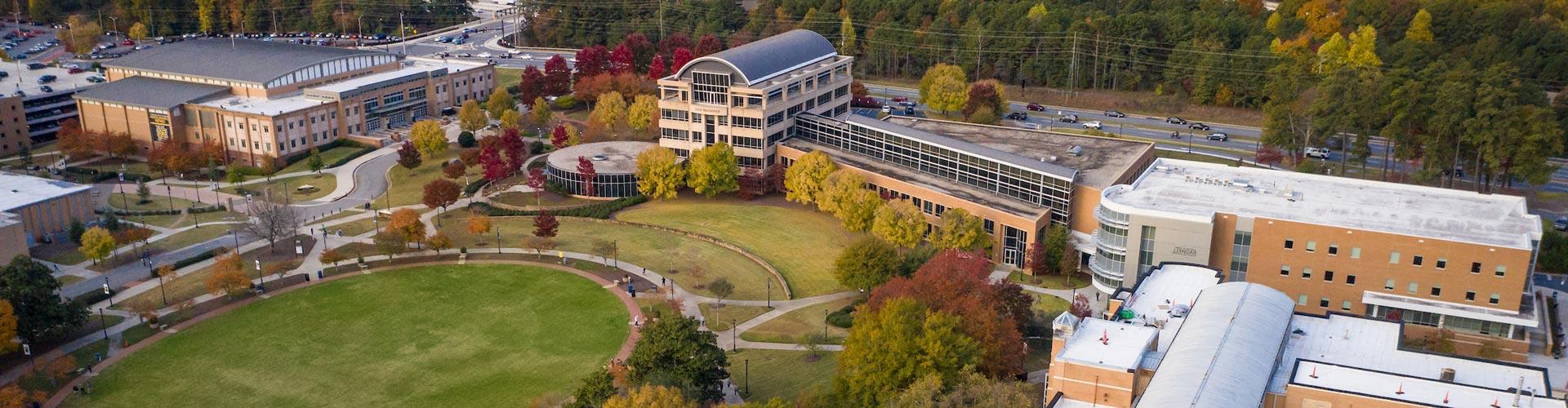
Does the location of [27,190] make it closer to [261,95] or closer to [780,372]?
[261,95]

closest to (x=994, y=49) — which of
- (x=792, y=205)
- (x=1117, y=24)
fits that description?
(x=1117, y=24)

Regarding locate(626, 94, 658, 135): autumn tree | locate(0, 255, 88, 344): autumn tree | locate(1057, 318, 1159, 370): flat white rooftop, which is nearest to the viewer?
locate(1057, 318, 1159, 370): flat white rooftop

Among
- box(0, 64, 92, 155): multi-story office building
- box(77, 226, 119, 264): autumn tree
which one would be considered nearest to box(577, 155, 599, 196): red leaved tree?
box(77, 226, 119, 264): autumn tree

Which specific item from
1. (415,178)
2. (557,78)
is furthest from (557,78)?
(415,178)

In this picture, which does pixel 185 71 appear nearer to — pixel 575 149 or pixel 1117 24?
pixel 575 149

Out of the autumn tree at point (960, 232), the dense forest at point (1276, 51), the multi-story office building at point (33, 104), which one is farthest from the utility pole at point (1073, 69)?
the multi-story office building at point (33, 104)

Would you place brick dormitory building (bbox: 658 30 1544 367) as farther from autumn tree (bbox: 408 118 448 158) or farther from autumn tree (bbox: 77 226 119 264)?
autumn tree (bbox: 77 226 119 264)

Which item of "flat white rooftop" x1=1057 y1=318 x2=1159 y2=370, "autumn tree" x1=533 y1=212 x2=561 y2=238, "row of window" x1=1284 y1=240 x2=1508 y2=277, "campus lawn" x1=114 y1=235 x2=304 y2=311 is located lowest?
"campus lawn" x1=114 y1=235 x2=304 y2=311
